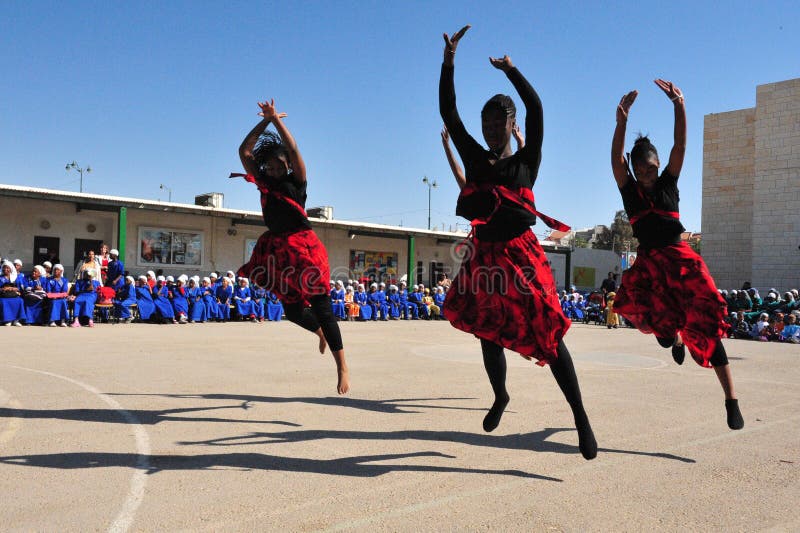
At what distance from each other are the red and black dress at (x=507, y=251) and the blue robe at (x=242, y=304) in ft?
51.7

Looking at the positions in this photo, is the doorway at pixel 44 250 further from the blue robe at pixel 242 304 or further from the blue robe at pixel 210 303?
the blue robe at pixel 242 304

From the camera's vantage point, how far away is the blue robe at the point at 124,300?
15.9 m

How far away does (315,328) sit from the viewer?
485 cm

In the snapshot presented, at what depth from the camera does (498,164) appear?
3289mm

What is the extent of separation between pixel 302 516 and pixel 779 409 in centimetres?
422

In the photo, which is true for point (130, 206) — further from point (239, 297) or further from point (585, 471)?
point (585, 471)

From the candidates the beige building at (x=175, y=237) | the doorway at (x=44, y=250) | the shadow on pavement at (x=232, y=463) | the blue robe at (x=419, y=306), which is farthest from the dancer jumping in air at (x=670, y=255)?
the doorway at (x=44, y=250)

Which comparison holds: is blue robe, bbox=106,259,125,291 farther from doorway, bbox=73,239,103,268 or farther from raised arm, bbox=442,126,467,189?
raised arm, bbox=442,126,467,189

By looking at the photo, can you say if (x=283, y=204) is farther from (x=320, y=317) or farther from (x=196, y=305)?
(x=196, y=305)

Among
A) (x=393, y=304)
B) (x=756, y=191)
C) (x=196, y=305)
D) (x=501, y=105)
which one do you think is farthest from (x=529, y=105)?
(x=756, y=191)

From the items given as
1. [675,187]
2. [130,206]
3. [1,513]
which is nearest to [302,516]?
[1,513]

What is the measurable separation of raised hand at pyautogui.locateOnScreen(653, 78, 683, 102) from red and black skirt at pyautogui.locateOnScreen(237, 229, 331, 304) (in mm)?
2478

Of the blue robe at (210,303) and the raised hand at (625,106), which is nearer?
the raised hand at (625,106)

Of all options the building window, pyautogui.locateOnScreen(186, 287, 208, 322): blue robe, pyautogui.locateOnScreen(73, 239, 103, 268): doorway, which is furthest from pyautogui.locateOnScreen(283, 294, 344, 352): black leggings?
the building window
